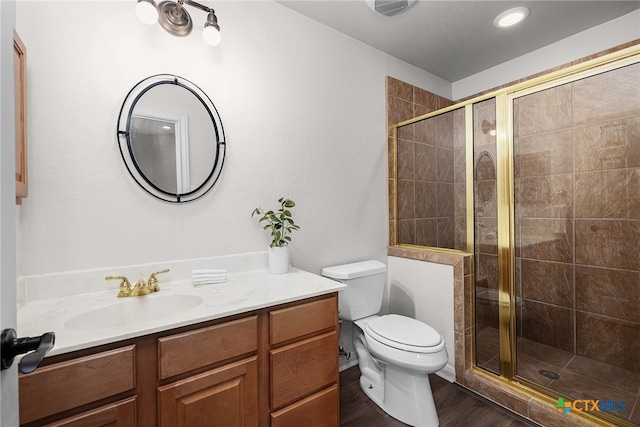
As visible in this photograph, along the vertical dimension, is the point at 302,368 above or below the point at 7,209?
below

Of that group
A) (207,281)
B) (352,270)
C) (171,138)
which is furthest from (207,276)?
(352,270)

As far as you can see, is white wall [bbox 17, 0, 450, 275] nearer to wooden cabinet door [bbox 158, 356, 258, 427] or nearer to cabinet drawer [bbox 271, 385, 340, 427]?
wooden cabinet door [bbox 158, 356, 258, 427]

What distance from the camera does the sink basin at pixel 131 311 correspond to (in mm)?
1106

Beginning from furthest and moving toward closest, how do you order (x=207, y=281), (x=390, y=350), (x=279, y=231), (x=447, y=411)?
(x=279, y=231) < (x=447, y=411) < (x=390, y=350) < (x=207, y=281)

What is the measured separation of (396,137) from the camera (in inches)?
94.6

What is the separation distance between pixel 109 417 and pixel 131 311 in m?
0.43

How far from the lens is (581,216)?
5.88 ft

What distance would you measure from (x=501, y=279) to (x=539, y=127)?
0.99 meters

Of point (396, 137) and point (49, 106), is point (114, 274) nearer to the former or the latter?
point (49, 106)

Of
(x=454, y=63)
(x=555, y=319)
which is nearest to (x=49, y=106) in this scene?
(x=454, y=63)

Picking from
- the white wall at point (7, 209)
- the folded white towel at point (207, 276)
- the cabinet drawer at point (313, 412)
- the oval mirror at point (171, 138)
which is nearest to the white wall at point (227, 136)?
the oval mirror at point (171, 138)

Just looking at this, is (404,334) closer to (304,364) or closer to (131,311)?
(304,364)

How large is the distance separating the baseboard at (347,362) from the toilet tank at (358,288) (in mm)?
430

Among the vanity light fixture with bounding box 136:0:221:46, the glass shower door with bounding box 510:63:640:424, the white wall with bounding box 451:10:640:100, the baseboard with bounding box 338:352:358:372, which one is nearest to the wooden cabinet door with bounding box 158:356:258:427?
the baseboard with bounding box 338:352:358:372
